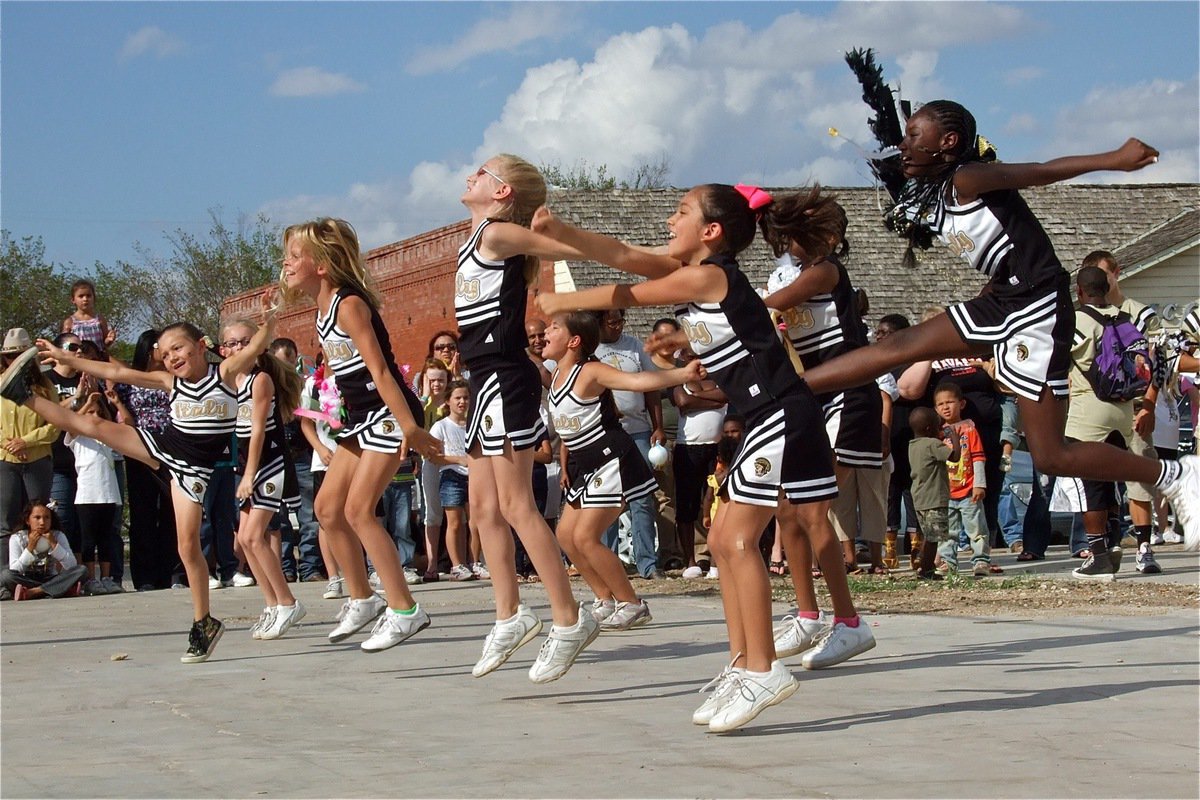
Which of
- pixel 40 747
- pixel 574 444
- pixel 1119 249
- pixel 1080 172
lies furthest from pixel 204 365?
pixel 1119 249

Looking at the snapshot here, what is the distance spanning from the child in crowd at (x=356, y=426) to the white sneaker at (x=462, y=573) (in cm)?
528

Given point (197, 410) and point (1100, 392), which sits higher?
point (197, 410)

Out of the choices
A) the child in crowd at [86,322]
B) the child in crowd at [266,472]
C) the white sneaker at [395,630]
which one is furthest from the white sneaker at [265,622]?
the child in crowd at [86,322]

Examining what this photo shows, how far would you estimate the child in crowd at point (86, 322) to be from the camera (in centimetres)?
1459

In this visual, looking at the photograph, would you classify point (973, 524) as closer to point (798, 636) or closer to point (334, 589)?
point (334, 589)

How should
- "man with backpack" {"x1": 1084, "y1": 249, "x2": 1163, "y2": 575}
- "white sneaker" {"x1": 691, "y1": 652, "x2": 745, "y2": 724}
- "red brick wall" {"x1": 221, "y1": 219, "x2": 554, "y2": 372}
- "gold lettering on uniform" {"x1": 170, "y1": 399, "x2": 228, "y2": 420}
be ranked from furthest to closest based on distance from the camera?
"red brick wall" {"x1": 221, "y1": 219, "x2": 554, "y2": 372}, "man with backpack" {"x1": 1084, "y1": 249, "x2": 1163, "y2": 575}, "gold lettering on uniform" {"x1": 170, "y1": 399, "x2": 228, "y2": 420}, "white sneaker" {"x1": 691, "y1": 652, "x2": 745, "y2": 724}

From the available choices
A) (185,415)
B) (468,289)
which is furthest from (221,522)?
(468,289)

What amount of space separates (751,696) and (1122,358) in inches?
224

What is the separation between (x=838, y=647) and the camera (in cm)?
659

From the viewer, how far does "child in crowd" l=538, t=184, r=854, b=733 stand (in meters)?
5.38

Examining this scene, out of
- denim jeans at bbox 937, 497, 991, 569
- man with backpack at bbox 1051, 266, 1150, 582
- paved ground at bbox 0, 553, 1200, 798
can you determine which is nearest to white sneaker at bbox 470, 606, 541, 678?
paved ground at bbox 0, 553, 1200, 798

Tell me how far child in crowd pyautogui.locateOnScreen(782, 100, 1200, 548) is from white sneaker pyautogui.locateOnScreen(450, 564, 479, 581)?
23.8ft

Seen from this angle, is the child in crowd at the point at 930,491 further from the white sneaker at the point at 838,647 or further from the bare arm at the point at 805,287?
the white sneaker at the point at 838,647

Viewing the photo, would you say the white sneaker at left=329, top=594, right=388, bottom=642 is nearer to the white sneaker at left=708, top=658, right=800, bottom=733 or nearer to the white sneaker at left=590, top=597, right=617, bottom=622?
the white sneaker at left=590, top=597, right=617, bottom=622
